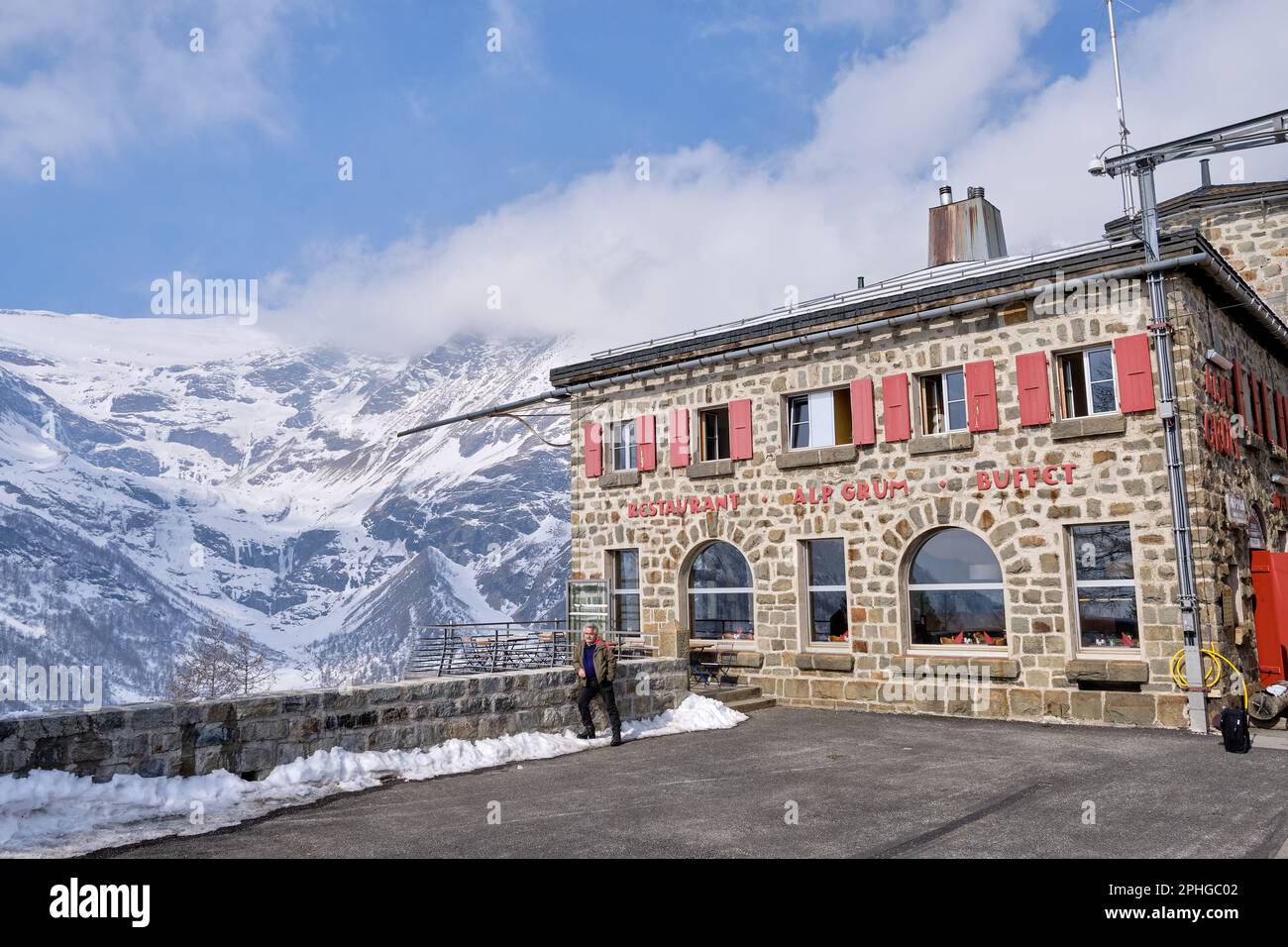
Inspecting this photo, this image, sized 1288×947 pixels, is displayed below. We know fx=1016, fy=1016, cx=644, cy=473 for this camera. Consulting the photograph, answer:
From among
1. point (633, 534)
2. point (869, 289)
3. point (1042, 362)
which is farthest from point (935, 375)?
point (633, 534)

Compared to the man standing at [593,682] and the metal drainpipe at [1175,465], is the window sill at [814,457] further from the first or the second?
the man standing at [593,682]

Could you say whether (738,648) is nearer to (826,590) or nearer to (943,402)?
(826,590)

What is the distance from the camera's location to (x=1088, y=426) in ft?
45.8

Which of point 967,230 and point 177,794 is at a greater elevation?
point 967,230

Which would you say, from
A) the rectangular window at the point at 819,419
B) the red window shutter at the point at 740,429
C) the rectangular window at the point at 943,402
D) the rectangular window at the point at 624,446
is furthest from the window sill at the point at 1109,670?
the rectangular window at the point at 624,446

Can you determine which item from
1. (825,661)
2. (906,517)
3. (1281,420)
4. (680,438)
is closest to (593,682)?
(825,661)

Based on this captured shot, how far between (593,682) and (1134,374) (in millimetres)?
8278

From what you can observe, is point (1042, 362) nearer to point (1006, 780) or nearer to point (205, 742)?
point (1006, 780)

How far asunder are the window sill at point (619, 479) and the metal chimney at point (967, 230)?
8.29 m

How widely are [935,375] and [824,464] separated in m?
2.24

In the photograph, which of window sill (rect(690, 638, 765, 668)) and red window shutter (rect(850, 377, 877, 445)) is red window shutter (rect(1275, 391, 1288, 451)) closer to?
red window shutter (rect(850, 377, 877, 445))

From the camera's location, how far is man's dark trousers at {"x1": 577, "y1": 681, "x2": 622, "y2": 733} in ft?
39.5
